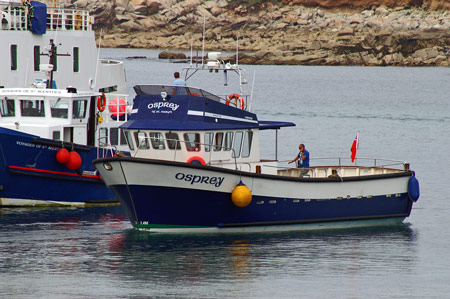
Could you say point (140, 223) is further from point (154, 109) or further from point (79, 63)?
point (79, 63)

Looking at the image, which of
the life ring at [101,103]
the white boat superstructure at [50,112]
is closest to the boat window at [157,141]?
the white boat superstructure at [50,112]

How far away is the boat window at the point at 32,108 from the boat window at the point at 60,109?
32cm

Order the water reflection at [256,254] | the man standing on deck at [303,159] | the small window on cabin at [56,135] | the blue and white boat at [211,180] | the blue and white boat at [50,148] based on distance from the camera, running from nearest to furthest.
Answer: the water reflection at [256,254] → the blue and white boat at [211,180] → the man standing on deck at [303,159] → the blue and white boat at [50,148] → the small window on cabin at [56,135]

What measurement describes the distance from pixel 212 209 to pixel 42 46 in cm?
1259

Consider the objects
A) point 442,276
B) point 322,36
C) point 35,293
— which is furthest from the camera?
point 322,36

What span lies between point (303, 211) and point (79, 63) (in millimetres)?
13250

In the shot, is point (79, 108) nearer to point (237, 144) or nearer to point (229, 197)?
point (237, 144)

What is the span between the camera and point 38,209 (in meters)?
28.3

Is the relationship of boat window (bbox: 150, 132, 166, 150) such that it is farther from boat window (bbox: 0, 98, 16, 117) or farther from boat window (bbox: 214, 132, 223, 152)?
boat window (bbox: 0, 98, 16, 117)

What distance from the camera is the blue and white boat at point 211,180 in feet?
76.3

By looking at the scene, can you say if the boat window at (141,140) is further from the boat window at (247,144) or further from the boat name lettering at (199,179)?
the boat window at (247,144)

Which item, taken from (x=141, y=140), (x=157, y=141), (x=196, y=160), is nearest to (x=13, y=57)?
(x=141, y=140)

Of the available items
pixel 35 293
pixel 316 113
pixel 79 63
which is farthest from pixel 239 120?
pixel 316 113

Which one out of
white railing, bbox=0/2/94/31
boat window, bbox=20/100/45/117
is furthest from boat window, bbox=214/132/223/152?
white railing, bbox=0/2/94/31
